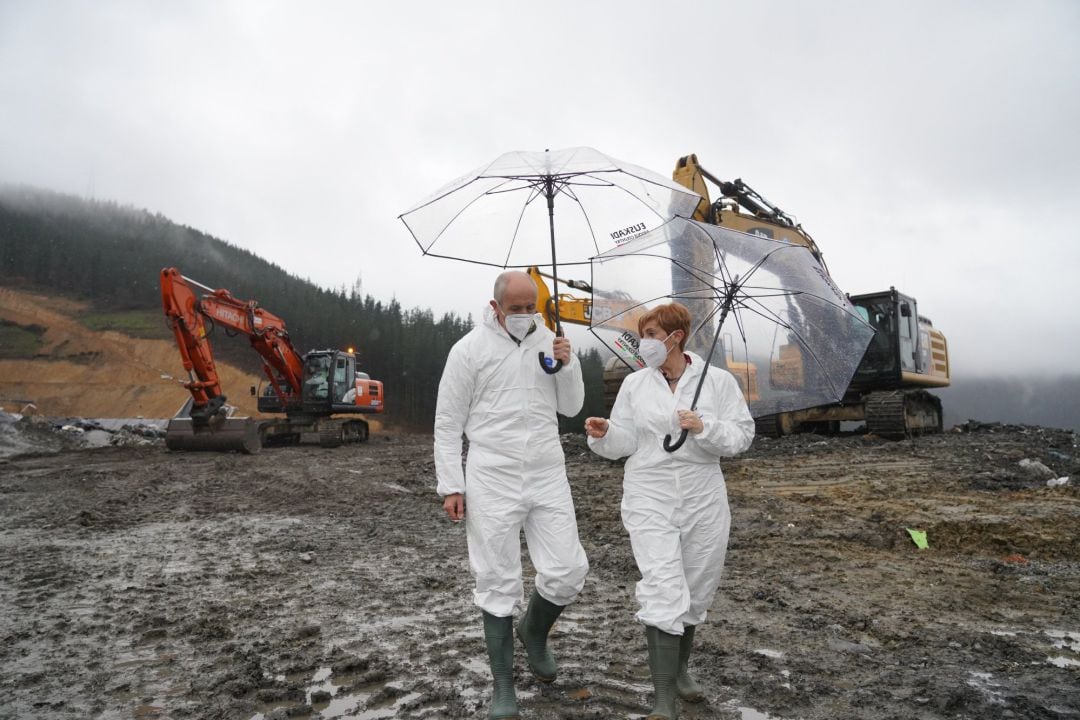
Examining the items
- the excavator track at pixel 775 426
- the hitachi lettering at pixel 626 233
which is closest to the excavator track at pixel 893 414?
the excavator track at pixel 775 426

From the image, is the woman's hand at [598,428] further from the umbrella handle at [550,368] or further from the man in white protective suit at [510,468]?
the umbrella handle at [550,368]

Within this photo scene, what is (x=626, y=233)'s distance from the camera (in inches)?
169

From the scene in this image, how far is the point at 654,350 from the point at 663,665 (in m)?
1.28

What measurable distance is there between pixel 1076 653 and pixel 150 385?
53.6 meters

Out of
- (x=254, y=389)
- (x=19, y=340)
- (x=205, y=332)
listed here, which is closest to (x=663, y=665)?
(x=205, y=332)

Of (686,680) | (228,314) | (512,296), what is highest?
(228,314)

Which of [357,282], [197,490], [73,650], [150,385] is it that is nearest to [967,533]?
[73,650]

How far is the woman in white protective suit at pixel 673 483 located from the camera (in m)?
2.76

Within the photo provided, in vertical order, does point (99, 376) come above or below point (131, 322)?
below

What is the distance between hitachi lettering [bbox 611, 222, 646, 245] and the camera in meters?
4.23

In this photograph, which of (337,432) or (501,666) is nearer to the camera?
(501,666)

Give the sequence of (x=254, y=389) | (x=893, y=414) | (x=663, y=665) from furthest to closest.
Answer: (x=254, y=389) → (x=893, y=414) → (x=663, y=665)

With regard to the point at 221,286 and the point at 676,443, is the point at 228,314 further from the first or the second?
the point at 221,286

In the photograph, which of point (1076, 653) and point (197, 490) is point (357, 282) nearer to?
point (197, 490)
